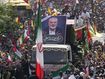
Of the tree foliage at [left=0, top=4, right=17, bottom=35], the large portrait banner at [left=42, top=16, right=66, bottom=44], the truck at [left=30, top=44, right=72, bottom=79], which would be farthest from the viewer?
the tree foliage at [left=0, top=4, right=17, bottom=35]

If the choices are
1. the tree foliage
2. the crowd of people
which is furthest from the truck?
the tree foliage

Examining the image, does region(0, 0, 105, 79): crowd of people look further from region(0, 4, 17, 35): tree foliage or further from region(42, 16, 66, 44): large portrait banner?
region(0, 4, 17, 35): tree foliage

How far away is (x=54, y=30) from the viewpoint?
77.2 ft

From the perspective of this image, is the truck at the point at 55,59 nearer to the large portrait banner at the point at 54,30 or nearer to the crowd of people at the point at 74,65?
the crowd of people at the point at 74,65

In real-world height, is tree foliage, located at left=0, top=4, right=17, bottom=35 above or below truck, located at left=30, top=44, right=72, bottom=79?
above

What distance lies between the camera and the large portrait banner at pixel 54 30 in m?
23.5

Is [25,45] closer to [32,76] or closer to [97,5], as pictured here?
[32,76]

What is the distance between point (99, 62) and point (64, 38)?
1.81 metres

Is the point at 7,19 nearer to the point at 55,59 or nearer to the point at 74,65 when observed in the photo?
the point at 74,65

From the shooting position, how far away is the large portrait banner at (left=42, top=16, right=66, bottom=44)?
77.2ft

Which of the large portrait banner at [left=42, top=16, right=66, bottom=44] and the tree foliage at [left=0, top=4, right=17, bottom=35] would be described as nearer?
the large portrait banner at [left=42, top=16, right=66, bottom=44]

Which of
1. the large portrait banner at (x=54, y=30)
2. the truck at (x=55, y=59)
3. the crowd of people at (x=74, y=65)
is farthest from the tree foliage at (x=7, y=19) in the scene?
the truck at (x=55, y=59)

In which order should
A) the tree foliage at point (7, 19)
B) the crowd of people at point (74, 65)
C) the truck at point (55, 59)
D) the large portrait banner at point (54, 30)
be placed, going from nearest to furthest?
the crowd of people at point (74, 65) → the truck at point (55, 59) → the large portrait banner at point (54, 30) → the tree foliage at point (7, 19)

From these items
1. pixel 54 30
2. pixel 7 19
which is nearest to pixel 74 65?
pixel 54 30
